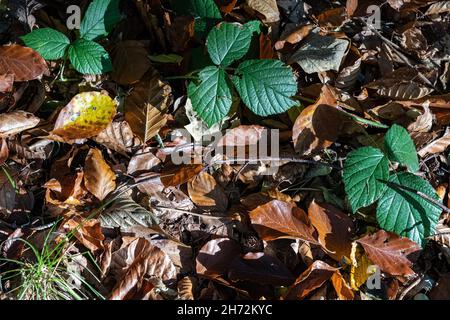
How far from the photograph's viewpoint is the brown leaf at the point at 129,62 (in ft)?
6.16

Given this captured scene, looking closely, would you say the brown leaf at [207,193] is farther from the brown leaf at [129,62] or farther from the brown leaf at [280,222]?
the brown leaf at [129,62]

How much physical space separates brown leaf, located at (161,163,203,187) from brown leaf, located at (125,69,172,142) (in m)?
0.14

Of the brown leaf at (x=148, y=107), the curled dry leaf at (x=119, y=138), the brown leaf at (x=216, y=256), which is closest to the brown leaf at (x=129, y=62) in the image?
the brown leaf at (x=148, y=107)

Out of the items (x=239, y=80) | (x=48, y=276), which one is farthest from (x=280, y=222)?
(x=48, y=276)

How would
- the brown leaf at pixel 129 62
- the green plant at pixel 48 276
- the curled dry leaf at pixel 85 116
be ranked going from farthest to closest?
1. the brown leaf at pixel 129 62
2. the curled dry leaf at pixel 85 116
3. the green plant at pixel 48 276

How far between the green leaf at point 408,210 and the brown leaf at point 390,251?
44 millimetres

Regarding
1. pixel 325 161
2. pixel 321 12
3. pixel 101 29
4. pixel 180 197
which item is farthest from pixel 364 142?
pixel 101 29

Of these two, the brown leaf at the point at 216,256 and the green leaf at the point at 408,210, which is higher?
the green leaf at the point at 408,210

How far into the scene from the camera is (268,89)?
67.6 inches

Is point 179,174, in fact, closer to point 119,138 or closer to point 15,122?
point 119,138

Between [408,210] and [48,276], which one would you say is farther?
[408,210]

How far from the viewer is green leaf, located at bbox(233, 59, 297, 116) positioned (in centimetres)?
171

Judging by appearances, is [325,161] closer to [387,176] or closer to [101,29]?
[387,176]

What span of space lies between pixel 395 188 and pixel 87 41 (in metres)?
1.12
